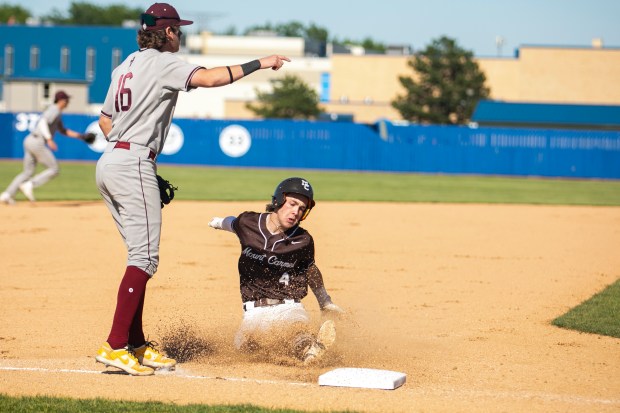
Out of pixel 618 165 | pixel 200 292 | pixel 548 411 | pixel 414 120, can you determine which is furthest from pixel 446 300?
pixel 414 120

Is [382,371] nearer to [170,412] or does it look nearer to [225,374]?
[225,374]

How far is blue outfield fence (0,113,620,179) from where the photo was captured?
3569cm

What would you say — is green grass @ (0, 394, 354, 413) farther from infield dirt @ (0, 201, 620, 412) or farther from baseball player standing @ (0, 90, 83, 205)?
baseball player standing @ (0, 90, 83, 205)

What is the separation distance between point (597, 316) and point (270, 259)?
333 centimetres

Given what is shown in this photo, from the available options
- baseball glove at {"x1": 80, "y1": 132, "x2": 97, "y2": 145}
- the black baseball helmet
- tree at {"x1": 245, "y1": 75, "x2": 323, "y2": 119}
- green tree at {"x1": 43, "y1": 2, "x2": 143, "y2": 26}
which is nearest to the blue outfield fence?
baseball glove at {"x1": 80, "y1": 132, "x2": 97, "y2": 145}

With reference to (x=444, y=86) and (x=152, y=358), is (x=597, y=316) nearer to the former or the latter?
(x=152, y=358)

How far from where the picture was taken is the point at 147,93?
550cm

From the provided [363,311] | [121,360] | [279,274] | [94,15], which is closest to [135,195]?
[121,360]

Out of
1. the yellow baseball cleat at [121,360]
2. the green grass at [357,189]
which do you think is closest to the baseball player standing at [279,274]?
the yellow baseball cleat at [121,360]

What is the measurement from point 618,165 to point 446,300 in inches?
1133

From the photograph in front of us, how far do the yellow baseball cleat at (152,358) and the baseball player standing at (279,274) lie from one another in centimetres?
67

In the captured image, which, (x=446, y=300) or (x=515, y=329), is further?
(x=446, y=300)

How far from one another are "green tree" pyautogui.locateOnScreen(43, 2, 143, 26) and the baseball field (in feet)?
373

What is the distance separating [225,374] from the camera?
5.68 metres
